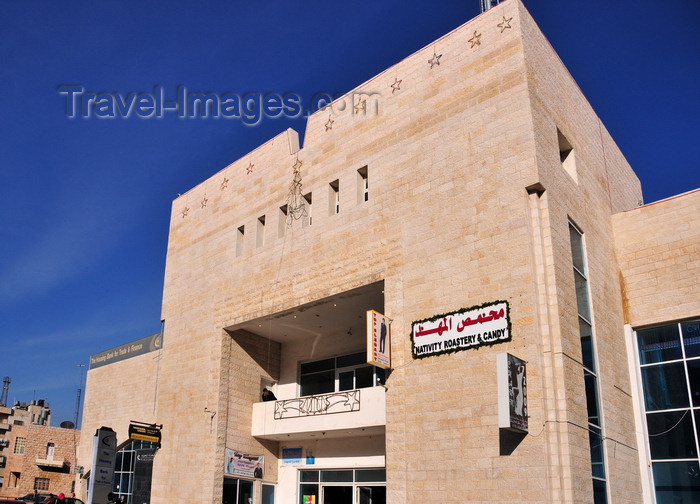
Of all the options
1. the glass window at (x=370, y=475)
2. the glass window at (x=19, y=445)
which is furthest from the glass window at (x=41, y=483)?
the glass window at (x=370, y=475)

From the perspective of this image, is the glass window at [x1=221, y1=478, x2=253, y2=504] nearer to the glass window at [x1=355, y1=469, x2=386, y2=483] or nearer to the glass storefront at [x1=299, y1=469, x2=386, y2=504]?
the glass storefront at [x1=299, y1=469, x2=386, y2=504]

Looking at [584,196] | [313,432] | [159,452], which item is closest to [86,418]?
[159,452]

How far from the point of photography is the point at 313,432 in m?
21.7

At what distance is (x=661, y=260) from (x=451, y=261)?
7.16 metres

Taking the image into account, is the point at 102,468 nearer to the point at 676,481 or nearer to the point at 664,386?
the point at 676,481

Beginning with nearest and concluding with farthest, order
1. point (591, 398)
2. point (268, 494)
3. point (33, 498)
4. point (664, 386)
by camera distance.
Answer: point (591, 398)
point (664, 386)
point (268, 494)
point (33, 498)

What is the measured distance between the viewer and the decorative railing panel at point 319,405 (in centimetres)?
2016

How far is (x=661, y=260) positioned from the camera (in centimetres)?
1934

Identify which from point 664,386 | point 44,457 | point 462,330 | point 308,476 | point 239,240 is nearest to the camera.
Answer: point 462,330

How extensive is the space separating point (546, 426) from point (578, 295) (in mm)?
4379

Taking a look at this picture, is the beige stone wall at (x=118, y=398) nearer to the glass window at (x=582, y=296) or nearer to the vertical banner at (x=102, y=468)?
the vertical banner at (x=102, y=468)

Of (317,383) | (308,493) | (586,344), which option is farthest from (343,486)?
(586,344)

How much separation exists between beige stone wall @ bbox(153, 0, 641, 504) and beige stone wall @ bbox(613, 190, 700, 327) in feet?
2.29

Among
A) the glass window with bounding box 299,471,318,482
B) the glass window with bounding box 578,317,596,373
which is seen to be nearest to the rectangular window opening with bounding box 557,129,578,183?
the glass window with bounding box 578,317,596,373
